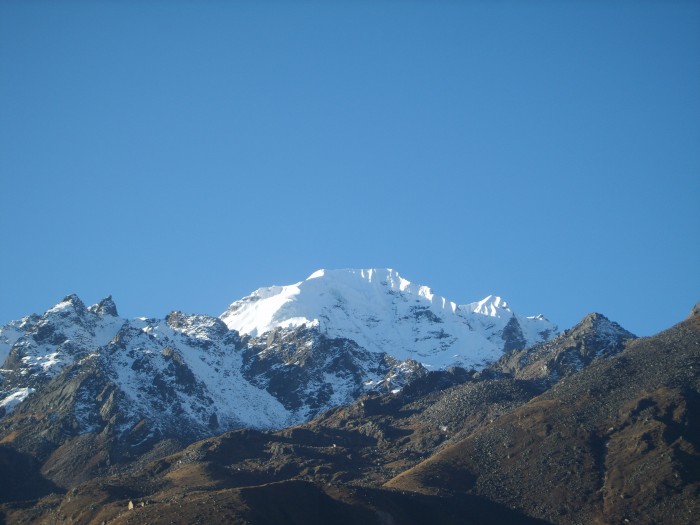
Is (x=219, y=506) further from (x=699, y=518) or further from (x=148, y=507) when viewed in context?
(x=699, y=518)

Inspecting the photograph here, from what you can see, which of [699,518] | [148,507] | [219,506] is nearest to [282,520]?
[219,506]

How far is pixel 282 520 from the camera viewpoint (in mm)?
195875

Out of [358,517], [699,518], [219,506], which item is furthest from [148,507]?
[699,518]

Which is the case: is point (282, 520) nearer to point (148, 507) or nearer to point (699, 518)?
point (148, 507)

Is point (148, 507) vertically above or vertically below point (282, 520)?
above

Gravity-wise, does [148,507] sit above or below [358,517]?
above

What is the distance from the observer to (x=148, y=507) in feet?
654

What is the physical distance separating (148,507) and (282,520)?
27.8m

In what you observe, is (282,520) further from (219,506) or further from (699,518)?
(699,518)

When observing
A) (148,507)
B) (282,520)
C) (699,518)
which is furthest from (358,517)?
(699,518)

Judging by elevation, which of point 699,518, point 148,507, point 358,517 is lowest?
point 699,518

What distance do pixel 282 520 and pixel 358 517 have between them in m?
15.7

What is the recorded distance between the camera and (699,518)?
19850 cm

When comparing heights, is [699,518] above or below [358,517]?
below
